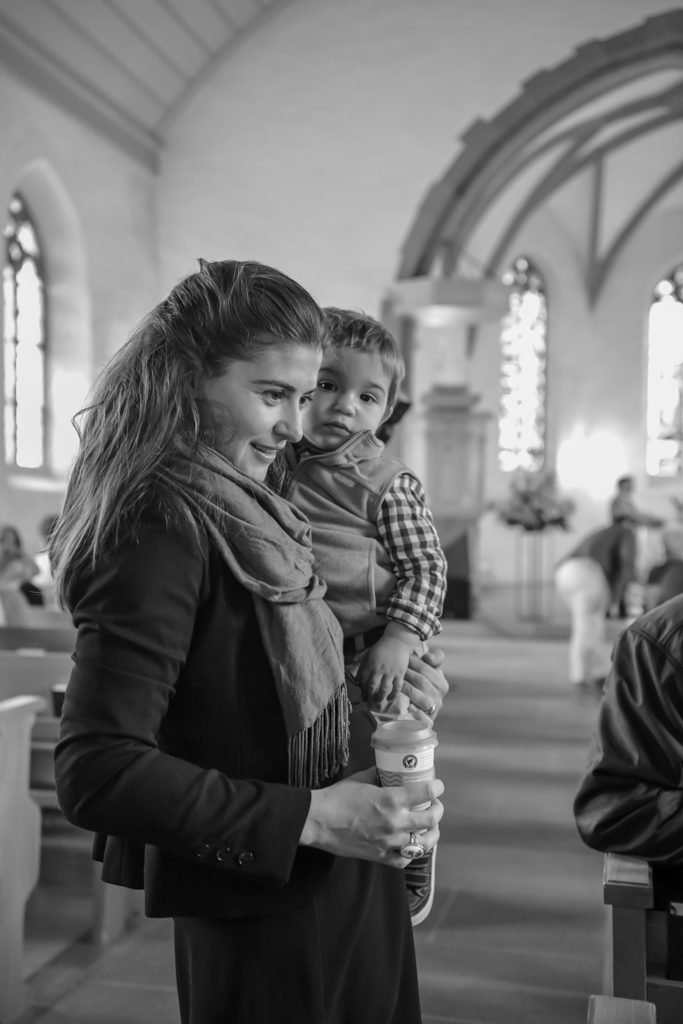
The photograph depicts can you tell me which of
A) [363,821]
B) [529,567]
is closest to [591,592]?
[363,821]

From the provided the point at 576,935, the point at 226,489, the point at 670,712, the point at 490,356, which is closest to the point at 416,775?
the point at 226,489

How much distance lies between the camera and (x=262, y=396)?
4.03 ft

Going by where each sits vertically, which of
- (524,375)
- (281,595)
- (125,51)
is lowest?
(281,595)

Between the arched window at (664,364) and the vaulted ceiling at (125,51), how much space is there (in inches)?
343

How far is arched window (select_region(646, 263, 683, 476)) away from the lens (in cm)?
1717

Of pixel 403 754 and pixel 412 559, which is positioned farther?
pixel 412 559

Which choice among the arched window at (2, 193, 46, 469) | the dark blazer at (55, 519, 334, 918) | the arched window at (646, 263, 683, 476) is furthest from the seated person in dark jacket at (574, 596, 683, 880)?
the arched window at (646, 263, 683, 476)

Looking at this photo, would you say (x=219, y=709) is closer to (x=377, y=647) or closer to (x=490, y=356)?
(x=377, y=647)

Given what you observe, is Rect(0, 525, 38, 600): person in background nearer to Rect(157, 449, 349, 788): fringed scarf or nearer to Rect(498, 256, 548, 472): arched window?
Rect(157, 449, 349, 788): fringed scarf

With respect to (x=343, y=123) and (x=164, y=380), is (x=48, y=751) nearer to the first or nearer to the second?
(x=164, y=380)

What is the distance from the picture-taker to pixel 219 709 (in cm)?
119

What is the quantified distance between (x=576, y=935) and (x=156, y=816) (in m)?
3.03

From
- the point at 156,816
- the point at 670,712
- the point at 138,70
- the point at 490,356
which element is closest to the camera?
the point at 156,816

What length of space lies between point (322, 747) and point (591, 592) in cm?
593
